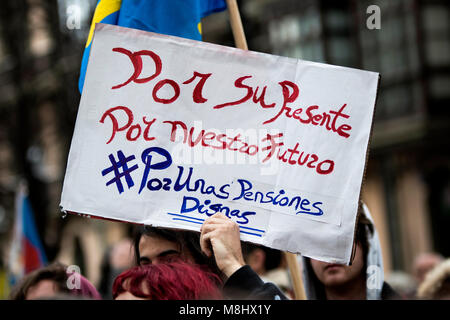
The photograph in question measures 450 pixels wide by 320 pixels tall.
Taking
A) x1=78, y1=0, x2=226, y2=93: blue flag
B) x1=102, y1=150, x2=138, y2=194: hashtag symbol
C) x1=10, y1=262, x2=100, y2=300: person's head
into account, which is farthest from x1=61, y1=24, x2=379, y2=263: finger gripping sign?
x1=10, y1=262, x2=100, y2=300: person's head

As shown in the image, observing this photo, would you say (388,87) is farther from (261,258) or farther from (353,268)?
(353,268)

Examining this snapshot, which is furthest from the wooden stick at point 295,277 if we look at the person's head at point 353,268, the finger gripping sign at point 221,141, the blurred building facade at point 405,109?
the blurred building facade at point 405,109

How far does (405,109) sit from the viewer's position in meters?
17.2

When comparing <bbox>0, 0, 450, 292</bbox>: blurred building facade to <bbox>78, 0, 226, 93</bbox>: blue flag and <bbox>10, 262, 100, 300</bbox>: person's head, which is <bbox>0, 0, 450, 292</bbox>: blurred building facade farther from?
<bbox>78, 0, 226, 93</bbox>: blue flag

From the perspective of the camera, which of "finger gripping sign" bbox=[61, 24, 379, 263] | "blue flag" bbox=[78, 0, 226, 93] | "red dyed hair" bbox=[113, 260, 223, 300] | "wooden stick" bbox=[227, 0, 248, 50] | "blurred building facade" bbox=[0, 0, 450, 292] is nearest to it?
"red dyed hair" bbox=[113, 260, 223, 300]

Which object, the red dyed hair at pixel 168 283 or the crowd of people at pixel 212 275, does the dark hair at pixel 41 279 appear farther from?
the red dyed hair at pixel 168 283

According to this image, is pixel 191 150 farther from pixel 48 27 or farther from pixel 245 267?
pixel 48 27

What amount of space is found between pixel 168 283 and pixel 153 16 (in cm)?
148

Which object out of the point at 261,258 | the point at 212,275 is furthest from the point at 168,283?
the point at 261,258

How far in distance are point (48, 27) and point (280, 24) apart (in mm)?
6187

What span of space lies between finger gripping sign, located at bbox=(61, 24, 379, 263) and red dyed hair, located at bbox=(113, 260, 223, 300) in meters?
0.36

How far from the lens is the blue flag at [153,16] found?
12.1 ft

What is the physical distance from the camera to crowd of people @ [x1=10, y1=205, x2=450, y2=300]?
261 centimetres
